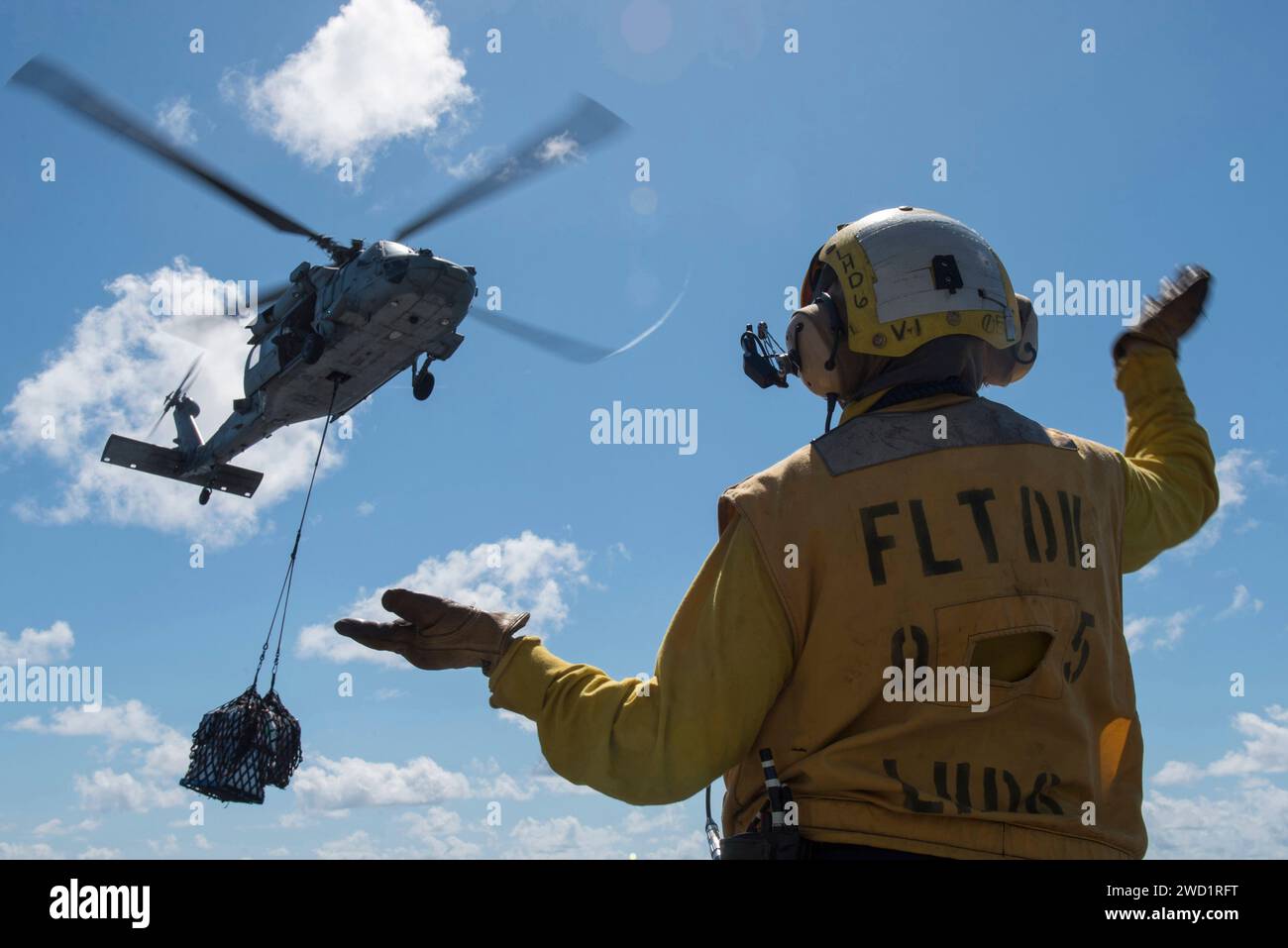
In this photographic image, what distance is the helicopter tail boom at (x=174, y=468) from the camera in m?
24.0

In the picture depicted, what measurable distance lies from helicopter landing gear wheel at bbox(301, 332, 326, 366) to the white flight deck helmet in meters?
16.1

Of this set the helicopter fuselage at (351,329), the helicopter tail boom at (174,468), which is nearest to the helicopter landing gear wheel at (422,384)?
the helicopter fuselage at (351,329)

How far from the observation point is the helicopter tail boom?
78.7 ft

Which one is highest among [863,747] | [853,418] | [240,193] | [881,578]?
[240,193]

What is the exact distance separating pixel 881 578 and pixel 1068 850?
806mm

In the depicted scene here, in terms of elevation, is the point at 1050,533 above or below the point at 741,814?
above

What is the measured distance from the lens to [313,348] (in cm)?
1812

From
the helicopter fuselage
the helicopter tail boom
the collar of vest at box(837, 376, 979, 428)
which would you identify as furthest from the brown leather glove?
the helicopter tail boom

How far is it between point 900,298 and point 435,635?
1728 millimetres

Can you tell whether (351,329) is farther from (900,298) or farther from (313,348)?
(900,298)
